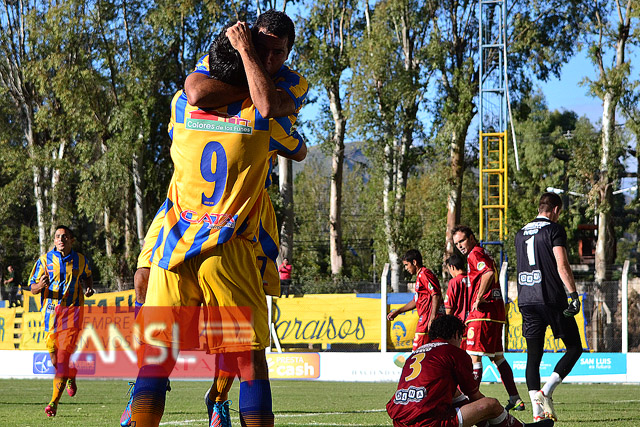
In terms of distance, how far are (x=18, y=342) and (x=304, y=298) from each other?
7.09 metres

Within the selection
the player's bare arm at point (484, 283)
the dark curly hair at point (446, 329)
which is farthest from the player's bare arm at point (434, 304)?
the dark curly hair at point (446, 329)

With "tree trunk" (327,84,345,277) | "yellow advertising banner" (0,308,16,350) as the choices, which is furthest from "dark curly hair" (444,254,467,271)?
"tree trunk" (327,84,345,277)

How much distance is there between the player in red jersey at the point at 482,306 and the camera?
9.95 meters

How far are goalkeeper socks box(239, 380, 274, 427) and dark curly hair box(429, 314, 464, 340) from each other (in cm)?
194

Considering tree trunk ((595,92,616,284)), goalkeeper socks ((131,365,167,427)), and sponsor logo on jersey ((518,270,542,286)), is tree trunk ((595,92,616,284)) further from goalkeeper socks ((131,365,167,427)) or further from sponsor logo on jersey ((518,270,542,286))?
goalkeeper socks ((131,365,167,427))

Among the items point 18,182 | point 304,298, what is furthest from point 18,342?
point 18,182

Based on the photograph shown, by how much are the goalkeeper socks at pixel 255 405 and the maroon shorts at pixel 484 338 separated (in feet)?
21.1

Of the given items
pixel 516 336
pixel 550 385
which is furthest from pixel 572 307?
pixel 516 336

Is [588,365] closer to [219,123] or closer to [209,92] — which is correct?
[219,123]

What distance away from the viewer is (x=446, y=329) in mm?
5609

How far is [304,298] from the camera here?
65.7ft

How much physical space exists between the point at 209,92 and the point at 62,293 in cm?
805

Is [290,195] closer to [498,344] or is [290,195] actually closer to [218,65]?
[498,344]

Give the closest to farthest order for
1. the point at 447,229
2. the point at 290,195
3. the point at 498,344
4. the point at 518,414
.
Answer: the point at 518,414
the point at 498,344
the point at 447,229
the point at 290,195
